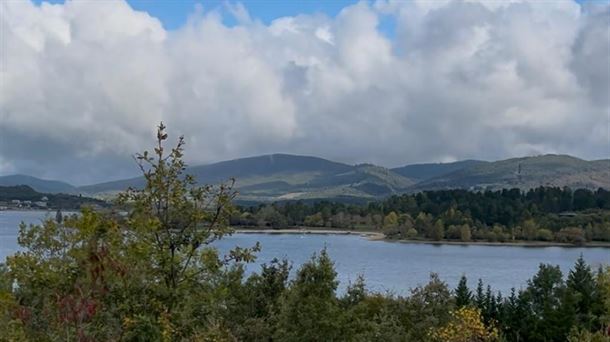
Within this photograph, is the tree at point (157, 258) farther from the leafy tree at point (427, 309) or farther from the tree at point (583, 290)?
the tree at point (583, 290)

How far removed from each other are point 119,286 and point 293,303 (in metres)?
10.4

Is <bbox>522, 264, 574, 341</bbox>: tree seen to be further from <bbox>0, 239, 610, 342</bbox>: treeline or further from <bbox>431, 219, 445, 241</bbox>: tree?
<bbox>431, 219, 445, 241</bbox>: tree

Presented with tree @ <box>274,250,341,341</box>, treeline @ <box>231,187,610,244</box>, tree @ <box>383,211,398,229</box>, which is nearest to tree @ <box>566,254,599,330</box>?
tree @ <box>274,250,341,341</box>

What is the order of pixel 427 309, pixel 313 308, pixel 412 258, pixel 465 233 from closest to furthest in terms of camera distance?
1. pixel 313 308
2. pixel 427 309
3. pixel 412 258
4. pixel 465 233

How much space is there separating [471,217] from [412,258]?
54837 mm

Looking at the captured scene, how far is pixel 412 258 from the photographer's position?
95500 mm

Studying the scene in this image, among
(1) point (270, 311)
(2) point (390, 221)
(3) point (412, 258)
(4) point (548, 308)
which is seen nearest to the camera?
(1) point (270, 311)

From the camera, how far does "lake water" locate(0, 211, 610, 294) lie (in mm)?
70312

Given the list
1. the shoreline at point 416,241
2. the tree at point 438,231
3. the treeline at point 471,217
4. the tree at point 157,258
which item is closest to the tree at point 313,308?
the tree at point 157,258

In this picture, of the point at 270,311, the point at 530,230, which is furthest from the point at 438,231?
the point at 270,311

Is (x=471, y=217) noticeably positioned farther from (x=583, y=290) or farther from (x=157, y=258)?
(x=157, y=258)

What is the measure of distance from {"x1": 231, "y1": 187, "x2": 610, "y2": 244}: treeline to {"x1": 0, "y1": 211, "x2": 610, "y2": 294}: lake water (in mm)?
9099

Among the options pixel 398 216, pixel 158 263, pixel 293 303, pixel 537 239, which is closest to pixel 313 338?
pixel 293 303

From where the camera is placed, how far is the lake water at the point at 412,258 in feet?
231
